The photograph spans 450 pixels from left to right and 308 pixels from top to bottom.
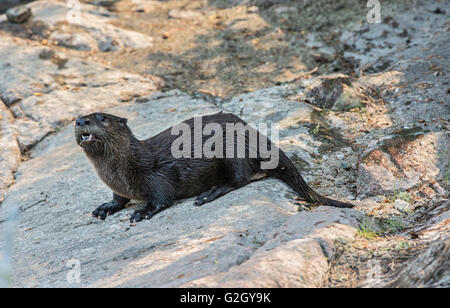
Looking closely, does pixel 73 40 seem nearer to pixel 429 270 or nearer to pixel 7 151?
pixel 7 151

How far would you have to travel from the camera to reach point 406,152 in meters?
3.97

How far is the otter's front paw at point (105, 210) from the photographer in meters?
3.82

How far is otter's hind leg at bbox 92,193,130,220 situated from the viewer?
3.85 m

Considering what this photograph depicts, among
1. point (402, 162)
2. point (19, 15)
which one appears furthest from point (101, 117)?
point (19, 15)

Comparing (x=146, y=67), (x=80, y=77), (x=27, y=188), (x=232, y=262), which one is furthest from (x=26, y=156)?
(x=232, y=262)


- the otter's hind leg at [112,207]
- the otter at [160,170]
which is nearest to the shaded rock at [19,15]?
the otter at [160,170]

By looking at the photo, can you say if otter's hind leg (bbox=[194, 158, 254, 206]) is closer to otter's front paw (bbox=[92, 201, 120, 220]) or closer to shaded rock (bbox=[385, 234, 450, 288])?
otter's front paw (bbox=[92, 201, 120, 220])

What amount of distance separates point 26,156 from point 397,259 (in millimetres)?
4042

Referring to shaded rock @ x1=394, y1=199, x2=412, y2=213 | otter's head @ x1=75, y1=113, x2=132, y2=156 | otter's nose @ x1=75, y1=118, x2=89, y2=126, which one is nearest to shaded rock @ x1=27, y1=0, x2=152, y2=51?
otter's head @ x1=75, y1=113, x2=132, y2=156

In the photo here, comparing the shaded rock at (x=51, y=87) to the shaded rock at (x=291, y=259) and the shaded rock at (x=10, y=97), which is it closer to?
the shaded rock at (x=10, y=97)
